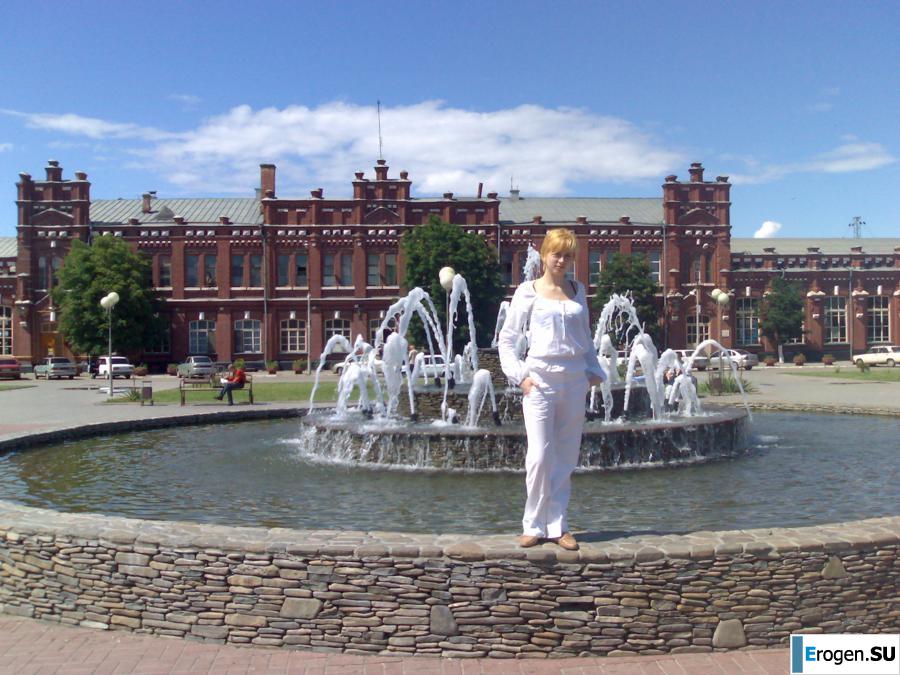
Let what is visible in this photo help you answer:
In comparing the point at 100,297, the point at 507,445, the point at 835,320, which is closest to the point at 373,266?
the point at 100,297

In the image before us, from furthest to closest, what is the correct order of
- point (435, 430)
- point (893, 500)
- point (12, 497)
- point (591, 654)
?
point (435, 430) < point (12, 497) < point (893, 500) < point (591, 654)

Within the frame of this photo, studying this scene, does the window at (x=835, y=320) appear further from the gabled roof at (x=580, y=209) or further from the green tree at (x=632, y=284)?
the green tree at (x=632, y=284)

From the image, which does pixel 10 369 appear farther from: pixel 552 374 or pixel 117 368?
pixel 552 374

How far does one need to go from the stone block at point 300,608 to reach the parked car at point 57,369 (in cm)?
4584

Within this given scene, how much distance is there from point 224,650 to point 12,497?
5893 mm

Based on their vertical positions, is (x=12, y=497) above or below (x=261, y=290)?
below

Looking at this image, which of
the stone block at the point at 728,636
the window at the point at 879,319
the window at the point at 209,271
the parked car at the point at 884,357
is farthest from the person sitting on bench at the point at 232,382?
the window at the point at 879,319

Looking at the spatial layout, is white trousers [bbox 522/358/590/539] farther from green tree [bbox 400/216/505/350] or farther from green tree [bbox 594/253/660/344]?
green tree [bbox 594/253/660/344]

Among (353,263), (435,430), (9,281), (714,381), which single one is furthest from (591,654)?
(9,281)

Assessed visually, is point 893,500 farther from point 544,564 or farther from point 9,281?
point 9,281

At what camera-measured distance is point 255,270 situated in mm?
53875

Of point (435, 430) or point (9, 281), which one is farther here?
point (9, 281)

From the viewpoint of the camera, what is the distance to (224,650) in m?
5.37

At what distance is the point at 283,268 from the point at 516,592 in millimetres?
50392
